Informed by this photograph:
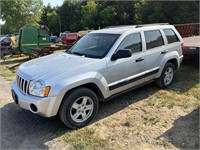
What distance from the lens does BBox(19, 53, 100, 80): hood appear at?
4035 millimetres

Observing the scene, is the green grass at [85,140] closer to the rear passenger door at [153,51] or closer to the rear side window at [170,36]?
the rear passenger door at [153,51]

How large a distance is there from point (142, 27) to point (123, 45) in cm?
88

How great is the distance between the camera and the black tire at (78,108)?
3.99 meters

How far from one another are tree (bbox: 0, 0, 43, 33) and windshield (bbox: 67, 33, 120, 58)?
32.6 metres

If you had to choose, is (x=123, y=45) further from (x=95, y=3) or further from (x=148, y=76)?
(x=95, y=3)

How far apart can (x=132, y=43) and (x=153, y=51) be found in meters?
0.66

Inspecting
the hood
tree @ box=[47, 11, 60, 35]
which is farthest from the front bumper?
tree @ box=[47, 11, 60, 35]

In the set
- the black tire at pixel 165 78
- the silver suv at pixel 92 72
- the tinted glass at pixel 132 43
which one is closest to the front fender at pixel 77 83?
the silver suv at pixel 92 72

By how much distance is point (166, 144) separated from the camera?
3.65 meters

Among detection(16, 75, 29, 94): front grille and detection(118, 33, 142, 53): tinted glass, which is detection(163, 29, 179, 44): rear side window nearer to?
A: detection(118, 33, 142, 53): tinted glass

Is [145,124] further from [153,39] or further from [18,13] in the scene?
[18,13]

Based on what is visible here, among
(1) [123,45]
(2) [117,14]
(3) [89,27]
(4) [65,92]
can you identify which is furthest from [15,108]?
(3) [89,27]

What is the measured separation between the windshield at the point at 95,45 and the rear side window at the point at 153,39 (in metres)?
0.87

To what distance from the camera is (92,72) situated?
4.26 m
